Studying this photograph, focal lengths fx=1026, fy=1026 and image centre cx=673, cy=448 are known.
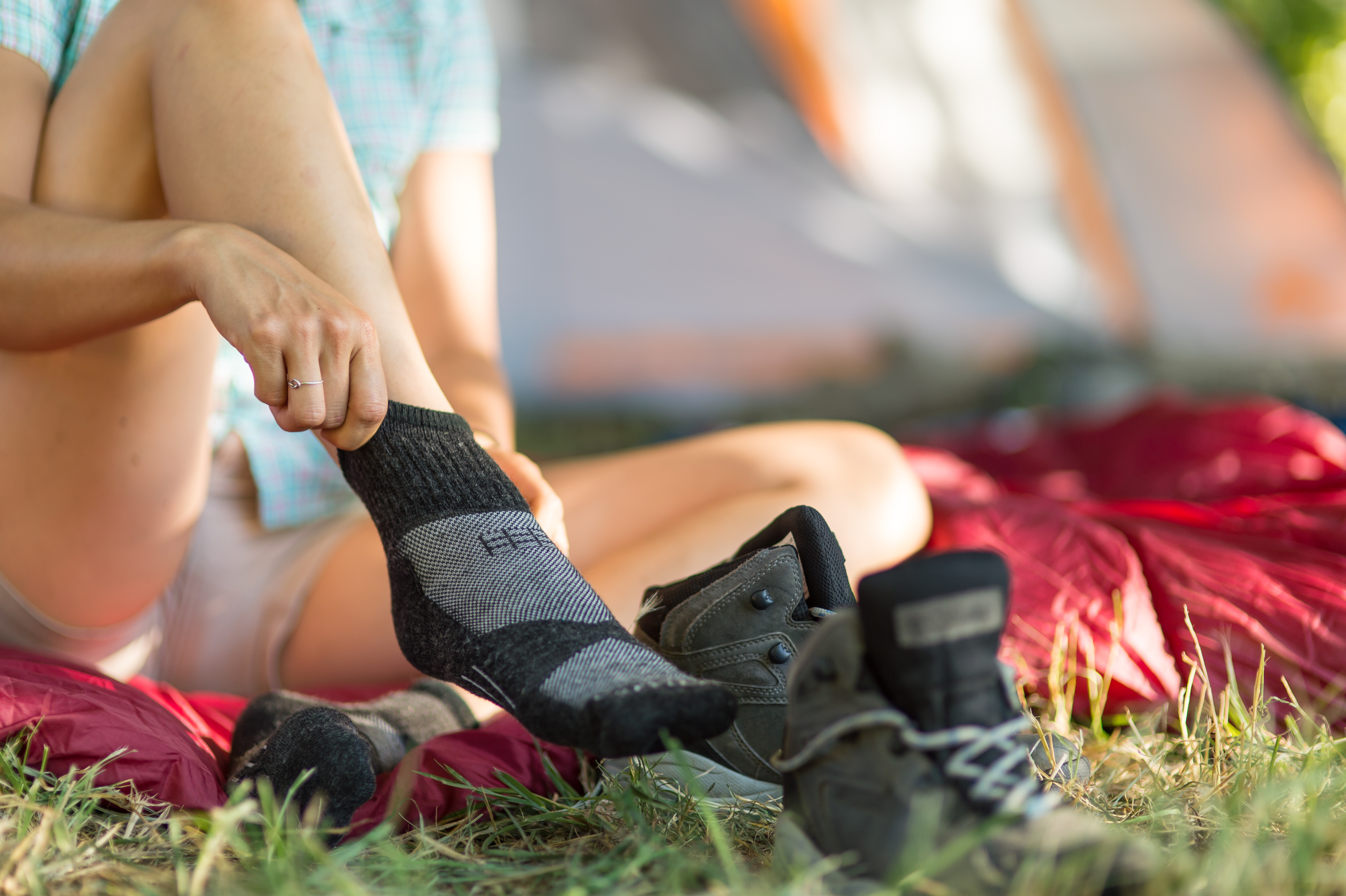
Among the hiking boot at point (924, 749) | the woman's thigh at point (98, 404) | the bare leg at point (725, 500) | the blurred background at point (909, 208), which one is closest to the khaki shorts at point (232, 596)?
the woman's thigh at point (98, 404)

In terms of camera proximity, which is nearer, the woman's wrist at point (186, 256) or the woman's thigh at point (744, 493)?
the woman's wrist at point (186, 256)

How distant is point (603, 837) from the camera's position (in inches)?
21.8

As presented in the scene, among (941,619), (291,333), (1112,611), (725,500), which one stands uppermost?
(291,333)

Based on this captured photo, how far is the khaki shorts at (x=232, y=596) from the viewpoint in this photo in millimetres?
910

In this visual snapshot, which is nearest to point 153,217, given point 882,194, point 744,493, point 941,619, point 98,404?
point 98,404

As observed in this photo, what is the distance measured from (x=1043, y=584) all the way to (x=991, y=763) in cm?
52

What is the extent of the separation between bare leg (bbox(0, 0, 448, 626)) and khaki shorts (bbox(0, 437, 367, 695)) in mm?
92

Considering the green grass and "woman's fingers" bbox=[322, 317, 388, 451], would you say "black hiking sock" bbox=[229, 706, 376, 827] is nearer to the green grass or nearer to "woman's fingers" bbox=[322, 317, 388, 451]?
the green grass

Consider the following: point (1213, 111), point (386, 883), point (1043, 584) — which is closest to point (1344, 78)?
point (1213, 111)

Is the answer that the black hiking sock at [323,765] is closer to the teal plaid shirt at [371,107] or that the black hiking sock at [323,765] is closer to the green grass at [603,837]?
the green grass at [603,837]

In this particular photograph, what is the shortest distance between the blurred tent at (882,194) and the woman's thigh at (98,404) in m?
2.63

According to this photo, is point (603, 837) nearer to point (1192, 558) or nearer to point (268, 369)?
point (268, 369)

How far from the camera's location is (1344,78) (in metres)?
3.86

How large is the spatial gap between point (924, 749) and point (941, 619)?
0.20 ft
